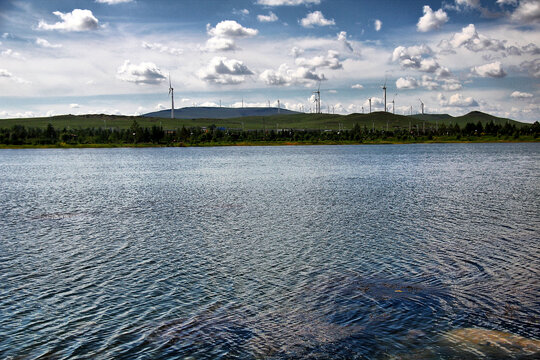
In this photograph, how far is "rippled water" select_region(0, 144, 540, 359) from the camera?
1508 cm

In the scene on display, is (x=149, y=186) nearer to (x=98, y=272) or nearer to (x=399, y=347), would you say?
(x=98, y=272)

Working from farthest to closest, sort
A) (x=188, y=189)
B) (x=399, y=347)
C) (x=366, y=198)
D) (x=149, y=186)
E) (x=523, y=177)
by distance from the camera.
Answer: (x=523, y=177) → (x=149, y=186) → (x=188, y=189) → (x=366, y=198) → (x=399, y=347)

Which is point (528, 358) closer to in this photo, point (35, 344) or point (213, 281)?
point (213, 281)

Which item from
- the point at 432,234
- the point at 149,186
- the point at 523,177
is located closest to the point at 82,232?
the point at 432,234

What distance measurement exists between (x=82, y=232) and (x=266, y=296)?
1896 centimetres

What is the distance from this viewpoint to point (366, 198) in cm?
5184

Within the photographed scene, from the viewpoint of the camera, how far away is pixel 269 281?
70.1ft

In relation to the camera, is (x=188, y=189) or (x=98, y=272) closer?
(x=98, y=272)

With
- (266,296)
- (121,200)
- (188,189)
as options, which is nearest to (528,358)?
(266,296)

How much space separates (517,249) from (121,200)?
131ft

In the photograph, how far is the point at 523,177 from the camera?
75000 millimetres

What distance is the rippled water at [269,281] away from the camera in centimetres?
1508

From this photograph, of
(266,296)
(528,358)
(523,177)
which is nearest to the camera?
(528,358)

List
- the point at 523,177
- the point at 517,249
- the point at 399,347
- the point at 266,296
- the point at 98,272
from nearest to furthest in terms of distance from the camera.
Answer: the point at 399,347 → the point at 266,296 → the point at 98,272 → the point at 517,249 → the point at 523,177
